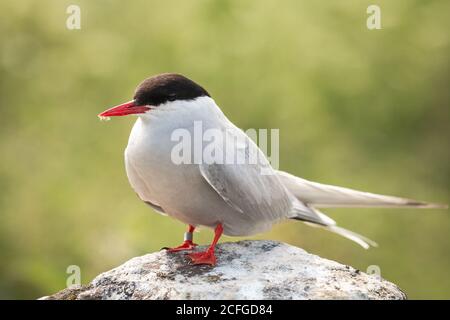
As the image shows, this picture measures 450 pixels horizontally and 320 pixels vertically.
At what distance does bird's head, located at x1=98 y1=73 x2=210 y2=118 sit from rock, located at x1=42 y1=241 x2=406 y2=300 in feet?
2.48

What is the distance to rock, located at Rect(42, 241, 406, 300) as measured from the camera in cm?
343

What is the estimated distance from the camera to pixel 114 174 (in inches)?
311

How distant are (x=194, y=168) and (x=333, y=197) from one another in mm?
1001

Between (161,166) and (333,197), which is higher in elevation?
(161,166)

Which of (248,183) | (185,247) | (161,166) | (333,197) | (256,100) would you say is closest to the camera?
(161,166)

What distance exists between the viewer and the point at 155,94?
3766 millimetres

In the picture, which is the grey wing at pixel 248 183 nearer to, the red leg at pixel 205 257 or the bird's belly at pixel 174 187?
the bird's belly at pixel 174 187

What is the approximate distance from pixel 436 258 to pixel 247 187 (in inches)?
173

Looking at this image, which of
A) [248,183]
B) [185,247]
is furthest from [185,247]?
[248,183]

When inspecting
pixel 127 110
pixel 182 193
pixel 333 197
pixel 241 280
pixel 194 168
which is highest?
pixel 127 110

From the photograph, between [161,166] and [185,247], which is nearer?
[161,166]

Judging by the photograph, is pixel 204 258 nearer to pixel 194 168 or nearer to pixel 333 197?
pixel 194 168

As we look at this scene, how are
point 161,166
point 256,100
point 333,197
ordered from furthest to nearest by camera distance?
point 256,100
point 333,197
point 161,166

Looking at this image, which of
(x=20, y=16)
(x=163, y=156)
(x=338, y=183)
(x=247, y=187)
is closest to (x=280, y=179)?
(x=247, y=187)
